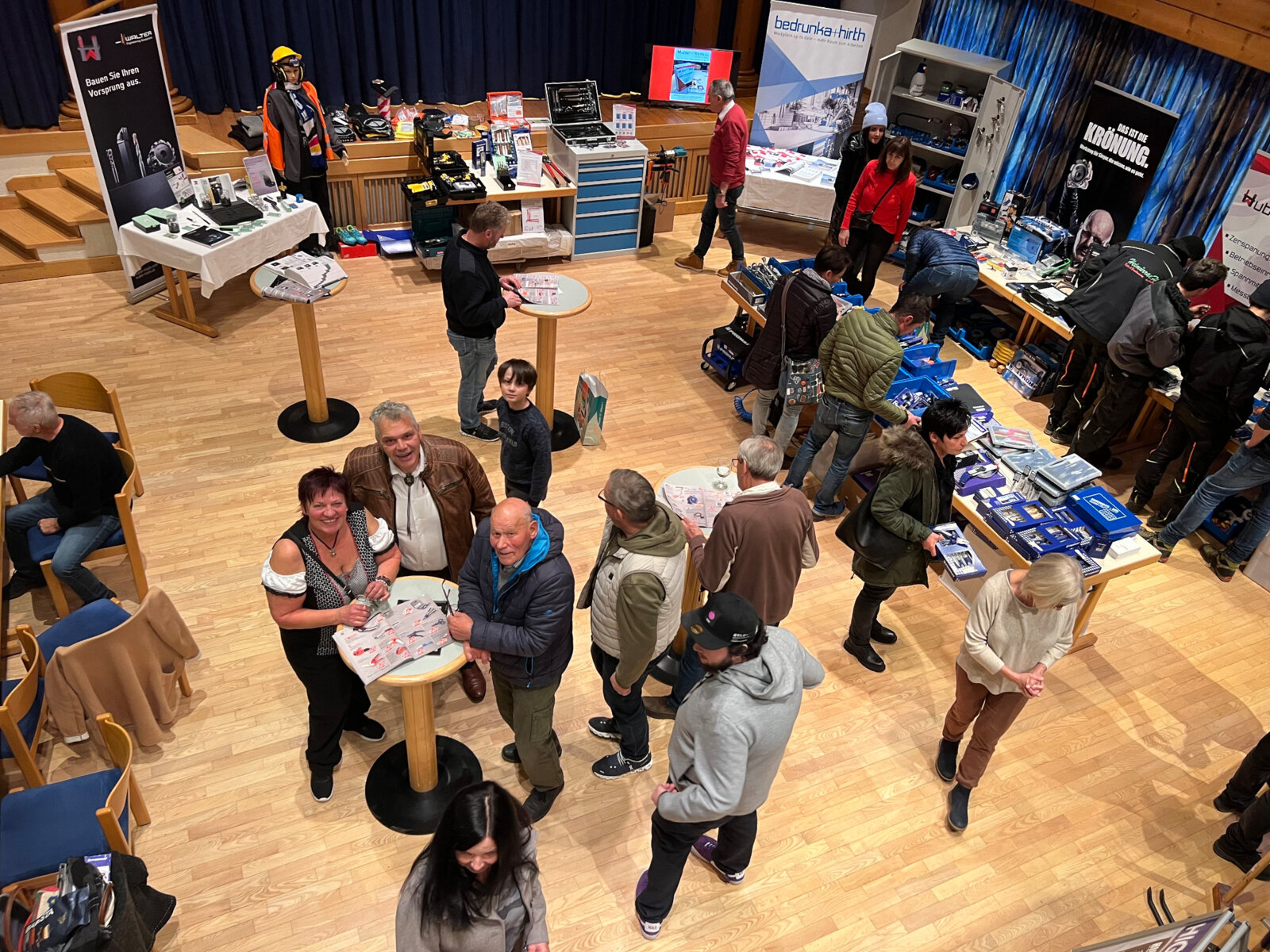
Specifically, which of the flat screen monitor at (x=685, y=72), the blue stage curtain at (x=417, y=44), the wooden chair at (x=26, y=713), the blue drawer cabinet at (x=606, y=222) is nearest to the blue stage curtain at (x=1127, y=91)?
the flat screen monitor at (x=685, y=72)

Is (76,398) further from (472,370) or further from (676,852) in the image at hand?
(676,852)

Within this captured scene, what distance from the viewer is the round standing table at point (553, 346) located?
19.1 feet

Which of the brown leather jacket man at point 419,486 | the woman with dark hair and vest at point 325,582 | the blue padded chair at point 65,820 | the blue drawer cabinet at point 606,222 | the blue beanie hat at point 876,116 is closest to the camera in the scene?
the blue padded chair at point 65,820

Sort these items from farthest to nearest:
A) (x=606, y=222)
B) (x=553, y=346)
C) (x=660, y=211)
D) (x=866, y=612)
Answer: (x=660, y=211) → (x=606, y=222) → (x=553, y=346) → (x=866, y=612)

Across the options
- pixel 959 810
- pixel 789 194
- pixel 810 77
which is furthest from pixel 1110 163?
pixel 959 810

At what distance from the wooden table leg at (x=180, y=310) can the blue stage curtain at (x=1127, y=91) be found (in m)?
7.37

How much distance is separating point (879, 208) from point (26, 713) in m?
6.64

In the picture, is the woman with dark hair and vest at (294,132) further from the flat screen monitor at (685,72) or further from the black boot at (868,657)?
the black boot at (868,657)

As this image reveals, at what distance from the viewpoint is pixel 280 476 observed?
19.1 ft

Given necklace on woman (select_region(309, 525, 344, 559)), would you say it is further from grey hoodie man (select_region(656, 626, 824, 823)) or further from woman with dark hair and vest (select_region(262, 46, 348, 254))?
woman with dark hair and vest (select_region(262, 46, 348, 254))

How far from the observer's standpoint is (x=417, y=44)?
955 cm

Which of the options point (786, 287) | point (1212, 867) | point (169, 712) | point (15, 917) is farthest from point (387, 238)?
point (1212, 867)

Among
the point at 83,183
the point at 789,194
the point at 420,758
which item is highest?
the point at 789,194

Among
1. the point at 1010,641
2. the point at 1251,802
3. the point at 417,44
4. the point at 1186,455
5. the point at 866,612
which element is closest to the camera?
the point at 1010,641
